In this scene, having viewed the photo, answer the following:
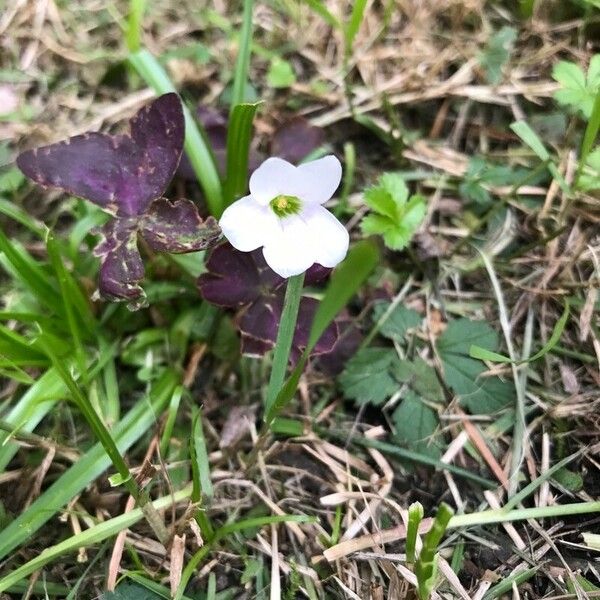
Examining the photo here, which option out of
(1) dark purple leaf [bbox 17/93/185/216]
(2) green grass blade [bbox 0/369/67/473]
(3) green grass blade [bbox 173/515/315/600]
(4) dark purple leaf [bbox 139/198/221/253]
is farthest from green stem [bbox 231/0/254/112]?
(3) green grass blade [bbox 173/515/315/600]

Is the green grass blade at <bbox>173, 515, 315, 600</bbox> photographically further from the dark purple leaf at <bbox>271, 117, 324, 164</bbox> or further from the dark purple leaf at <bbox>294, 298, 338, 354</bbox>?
the dark purple leaf at <bbox>271, 117, 324, 164</bbox>

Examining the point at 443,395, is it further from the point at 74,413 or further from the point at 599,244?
the point at 74,413

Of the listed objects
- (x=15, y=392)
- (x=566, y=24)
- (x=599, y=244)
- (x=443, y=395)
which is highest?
(x=566, y=24)

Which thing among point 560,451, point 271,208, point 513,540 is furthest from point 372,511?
point 271,208

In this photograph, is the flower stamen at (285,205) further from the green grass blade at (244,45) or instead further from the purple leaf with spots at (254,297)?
the green grass blade at (244,45)

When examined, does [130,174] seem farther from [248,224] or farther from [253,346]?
[253,346]

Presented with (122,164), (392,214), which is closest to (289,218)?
(392,214)
